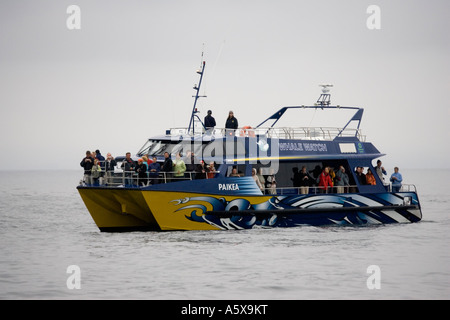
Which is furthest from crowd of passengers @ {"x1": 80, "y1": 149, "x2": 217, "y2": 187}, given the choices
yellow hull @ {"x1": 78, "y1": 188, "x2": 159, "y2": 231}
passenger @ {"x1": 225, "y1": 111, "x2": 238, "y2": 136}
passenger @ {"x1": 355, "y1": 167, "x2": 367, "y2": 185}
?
passenger @ {"x1": 355, "y1": 167, "x2": 367, "y2": 185}

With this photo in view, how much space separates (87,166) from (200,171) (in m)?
3.67

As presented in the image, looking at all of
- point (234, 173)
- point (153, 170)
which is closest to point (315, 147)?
point (234, 173)

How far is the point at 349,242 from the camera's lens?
906 inches

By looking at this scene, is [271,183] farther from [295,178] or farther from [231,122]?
[231,122]

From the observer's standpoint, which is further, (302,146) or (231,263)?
(302,146)

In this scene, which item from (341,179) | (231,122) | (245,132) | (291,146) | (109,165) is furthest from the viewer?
(231,122)

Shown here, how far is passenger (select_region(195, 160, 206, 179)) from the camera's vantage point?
920 inches

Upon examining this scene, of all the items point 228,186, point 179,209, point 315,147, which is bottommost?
point 179,209

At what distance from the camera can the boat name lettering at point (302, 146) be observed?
25.5m

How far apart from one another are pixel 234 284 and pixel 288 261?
303cm

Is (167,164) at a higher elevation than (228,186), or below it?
higher

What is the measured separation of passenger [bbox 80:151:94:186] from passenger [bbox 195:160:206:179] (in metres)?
3.18

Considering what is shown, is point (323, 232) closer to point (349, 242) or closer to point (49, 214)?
point (349, 242)

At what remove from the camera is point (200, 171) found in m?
23.5
